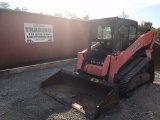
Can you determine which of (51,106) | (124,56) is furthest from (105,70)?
(51,106)

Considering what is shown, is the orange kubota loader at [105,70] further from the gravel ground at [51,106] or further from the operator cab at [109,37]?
the gravel ground at [51,106]

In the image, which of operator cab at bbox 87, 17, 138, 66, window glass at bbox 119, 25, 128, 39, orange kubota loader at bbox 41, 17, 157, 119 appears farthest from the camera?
window glass at bbox 119, 25, 128, 39

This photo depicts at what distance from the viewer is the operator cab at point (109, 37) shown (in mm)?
5520

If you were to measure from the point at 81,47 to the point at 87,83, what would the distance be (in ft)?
24.2

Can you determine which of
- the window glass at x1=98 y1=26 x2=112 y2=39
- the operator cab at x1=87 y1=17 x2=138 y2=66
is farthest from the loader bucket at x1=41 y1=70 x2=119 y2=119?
the window glass at x1=98 y1=26 x2=112 y2=39

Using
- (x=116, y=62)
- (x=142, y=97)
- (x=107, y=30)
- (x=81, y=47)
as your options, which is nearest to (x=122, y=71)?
(x=116, y=62)

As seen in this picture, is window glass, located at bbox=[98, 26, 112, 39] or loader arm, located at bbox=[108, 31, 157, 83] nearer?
loader arm, located at bbox=[108, 31, 157, 83]

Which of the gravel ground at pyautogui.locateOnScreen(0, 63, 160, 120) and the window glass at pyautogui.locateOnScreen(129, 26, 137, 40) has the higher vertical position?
the window glass at pyautogui.locateOnScreen(129, 26, 137, 40)

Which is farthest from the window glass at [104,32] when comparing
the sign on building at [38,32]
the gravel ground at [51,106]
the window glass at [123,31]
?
the sign on building at [38,32]

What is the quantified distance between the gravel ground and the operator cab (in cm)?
157

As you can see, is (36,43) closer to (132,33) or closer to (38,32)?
(38,32)

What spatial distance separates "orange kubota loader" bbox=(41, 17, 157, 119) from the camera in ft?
16.8

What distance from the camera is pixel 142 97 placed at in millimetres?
5586

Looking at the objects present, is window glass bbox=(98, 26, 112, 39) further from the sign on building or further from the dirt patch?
the sign on building
